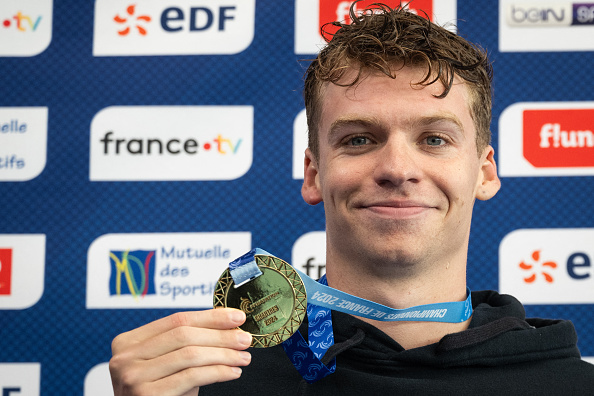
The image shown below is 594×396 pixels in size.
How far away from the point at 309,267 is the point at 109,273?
2.52ft

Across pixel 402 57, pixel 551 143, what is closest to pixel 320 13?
pixel 551 143

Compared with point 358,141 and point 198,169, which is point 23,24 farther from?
point 358,141

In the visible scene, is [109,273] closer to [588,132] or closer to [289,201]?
[289,201]

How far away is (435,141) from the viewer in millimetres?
1173

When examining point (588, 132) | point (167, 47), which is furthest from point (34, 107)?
point (588, 132)

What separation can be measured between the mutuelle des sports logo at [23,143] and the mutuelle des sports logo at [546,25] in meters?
1.84

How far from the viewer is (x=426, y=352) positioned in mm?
1150

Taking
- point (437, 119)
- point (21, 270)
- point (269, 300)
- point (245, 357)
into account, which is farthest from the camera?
point (21, 270)

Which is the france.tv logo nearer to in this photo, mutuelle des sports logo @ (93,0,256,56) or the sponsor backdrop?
the sponsor backdrop

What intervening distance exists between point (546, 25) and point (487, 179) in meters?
1.19

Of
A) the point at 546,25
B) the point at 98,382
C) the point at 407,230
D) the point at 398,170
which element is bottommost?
the point at 98,382

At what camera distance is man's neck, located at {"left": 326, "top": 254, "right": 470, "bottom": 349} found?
117 centimetres

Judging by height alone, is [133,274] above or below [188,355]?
below

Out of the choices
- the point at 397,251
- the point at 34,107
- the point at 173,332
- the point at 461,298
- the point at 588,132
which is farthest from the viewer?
the point at 34,107
